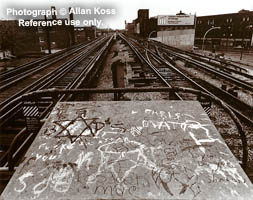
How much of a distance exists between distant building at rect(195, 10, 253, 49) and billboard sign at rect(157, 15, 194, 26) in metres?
4.70

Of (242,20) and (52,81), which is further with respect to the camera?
(242,20)

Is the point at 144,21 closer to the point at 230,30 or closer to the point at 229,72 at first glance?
the point at 230,30

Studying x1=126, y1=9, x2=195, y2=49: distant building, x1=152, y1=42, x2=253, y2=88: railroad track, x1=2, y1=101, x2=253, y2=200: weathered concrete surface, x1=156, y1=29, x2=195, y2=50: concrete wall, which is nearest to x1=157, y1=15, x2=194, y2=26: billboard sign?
x1=126, y1=9, x2=195, y2=49: distant building

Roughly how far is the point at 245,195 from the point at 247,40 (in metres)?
53.7

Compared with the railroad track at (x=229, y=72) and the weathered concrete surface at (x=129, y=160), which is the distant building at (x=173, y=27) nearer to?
the railroad track at (x=229, y=72)

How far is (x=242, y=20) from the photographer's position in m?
48.5

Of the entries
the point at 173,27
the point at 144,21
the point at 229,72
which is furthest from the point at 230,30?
the point at 229,72

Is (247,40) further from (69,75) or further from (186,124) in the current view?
(186,124)

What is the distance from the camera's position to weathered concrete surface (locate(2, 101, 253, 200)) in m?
1.63

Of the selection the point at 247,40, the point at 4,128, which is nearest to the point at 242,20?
the point at 247,40

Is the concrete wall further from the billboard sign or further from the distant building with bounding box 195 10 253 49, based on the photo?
the distant building with bounding box 195 10 253 49

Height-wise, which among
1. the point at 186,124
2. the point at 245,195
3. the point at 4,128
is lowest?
the point at 4,128

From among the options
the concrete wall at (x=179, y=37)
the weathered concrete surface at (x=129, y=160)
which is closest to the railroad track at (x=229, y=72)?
the weathered concrete surface at (x=129, y=160)

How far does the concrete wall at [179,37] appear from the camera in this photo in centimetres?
4944
